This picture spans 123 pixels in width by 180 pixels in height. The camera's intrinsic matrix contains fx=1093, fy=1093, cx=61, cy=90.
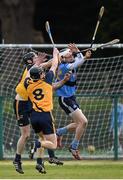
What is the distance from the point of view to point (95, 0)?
122 feet

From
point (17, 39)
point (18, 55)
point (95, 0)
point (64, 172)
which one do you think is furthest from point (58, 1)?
point (64, 172)

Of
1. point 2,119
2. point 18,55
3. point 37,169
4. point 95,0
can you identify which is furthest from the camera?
point 95,0

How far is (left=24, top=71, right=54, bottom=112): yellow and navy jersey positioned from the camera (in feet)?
61.4

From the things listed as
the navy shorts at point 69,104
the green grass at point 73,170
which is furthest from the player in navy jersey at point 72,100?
the green grass at point 73,170

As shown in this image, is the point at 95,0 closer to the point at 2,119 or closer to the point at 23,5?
the point at 23,5

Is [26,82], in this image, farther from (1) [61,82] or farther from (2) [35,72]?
(1) [61,82]

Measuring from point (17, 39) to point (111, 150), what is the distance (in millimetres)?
11760

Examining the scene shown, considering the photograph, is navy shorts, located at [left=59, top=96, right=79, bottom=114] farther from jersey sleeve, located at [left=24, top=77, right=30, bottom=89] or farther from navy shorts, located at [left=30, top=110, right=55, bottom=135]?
navy shorts, located at [left=30, top=110, right=55, bottom=135]

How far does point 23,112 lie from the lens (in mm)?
20203

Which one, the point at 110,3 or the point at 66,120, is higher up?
the point at 110,3

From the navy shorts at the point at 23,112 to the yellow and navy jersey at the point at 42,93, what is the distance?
4.49 ft

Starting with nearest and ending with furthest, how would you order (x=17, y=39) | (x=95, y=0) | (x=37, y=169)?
1. (x=37, y=169)
2. (x=17, y=39)
3. (x=95, y=0)

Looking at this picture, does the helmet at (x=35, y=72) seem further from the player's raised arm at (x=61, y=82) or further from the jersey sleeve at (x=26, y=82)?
the player's raised arm at (x=61, y=82)

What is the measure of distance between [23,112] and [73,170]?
1434 mm
